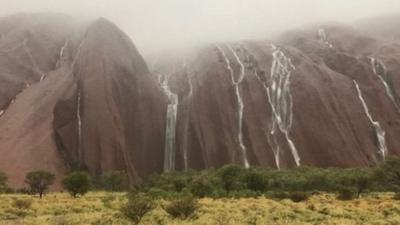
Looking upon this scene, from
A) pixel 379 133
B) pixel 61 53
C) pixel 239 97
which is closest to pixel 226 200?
pixel 239 97

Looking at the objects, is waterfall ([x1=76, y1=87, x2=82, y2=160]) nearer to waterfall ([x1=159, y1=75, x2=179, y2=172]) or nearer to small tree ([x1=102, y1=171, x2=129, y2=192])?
small tree ([x1=102, y1=171, x2=129, y2=192])

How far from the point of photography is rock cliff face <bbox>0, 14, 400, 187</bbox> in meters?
107

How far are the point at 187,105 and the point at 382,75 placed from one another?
47.6 meters

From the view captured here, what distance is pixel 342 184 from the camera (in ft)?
249

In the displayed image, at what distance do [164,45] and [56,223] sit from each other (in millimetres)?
130456

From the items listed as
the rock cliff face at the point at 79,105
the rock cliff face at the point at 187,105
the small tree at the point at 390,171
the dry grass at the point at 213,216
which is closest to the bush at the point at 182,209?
the dry grass at the point at 213,216

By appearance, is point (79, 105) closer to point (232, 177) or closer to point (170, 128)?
point (170, 128)

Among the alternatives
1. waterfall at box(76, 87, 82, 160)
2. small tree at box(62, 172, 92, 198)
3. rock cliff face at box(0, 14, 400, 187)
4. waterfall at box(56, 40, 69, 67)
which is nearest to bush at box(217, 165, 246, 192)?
small tree at box(62, 172, 92, 198)

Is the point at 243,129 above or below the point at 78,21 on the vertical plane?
below

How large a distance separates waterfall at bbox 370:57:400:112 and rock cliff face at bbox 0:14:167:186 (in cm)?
5158

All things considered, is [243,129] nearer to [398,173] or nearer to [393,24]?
[398,173]

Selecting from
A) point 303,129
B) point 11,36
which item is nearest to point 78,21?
point 11,36

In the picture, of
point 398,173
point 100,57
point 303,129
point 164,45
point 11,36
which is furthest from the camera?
point 164,45

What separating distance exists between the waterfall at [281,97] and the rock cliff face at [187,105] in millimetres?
247
